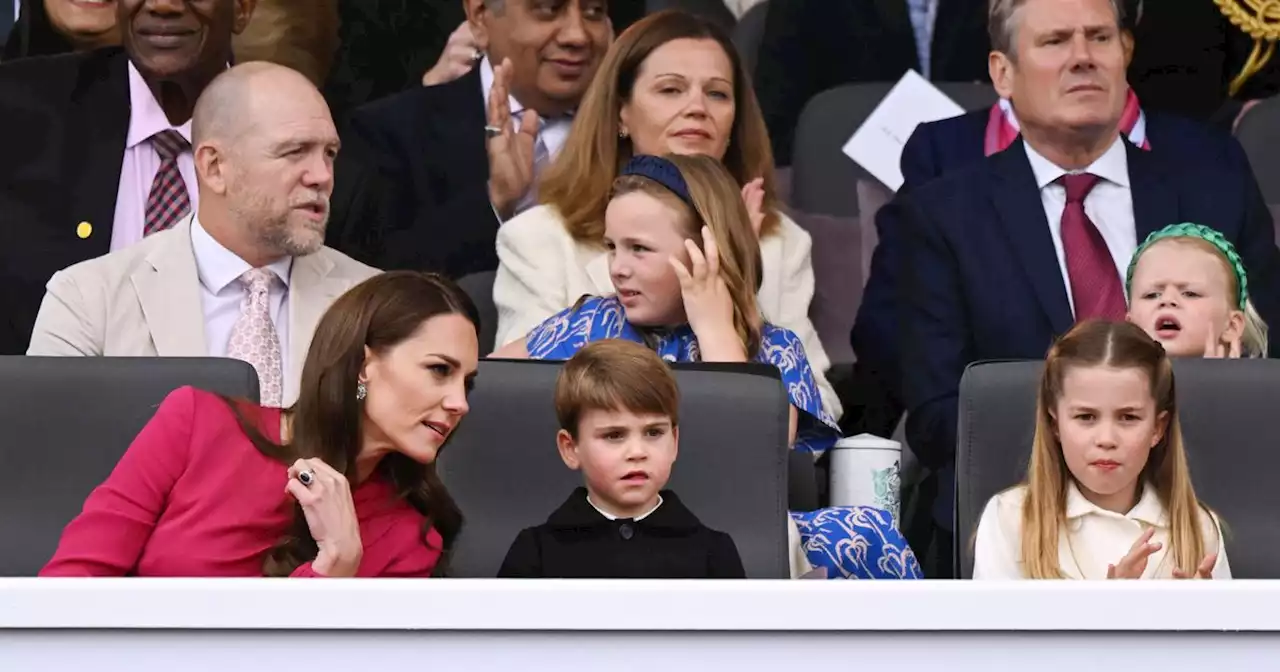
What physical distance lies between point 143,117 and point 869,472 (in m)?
1.56

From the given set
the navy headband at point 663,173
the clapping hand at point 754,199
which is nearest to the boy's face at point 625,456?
the navy headband at point 663,173

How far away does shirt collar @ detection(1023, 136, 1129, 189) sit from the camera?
137 inches

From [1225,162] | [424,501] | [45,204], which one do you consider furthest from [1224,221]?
[45,204]

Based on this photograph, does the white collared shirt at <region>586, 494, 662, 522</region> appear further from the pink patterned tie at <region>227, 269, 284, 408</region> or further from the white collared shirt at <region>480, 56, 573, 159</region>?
the white collared shirt at <region>480, 56, 573, 159</region>

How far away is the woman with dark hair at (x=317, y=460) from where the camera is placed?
87.8 inches

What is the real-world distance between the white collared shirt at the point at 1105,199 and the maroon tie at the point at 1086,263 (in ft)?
0.07

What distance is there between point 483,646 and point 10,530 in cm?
102

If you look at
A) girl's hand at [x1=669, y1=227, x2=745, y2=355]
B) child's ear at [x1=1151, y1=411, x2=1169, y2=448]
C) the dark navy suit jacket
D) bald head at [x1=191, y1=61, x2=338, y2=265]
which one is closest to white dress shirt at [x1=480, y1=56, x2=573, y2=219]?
bald head at [x1=191, y1=61, x2=338, y2=265]

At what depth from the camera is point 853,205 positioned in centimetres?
378

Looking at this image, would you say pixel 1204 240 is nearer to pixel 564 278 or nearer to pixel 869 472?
pixel 869 472

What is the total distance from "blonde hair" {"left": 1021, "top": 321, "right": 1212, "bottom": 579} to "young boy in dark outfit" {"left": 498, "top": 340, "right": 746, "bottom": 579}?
39 centimetres

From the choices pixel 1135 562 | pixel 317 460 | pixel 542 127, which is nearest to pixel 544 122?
pixel 542 127

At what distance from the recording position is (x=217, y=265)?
3125mm

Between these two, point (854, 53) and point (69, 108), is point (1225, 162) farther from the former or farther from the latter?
point (69, 108)
